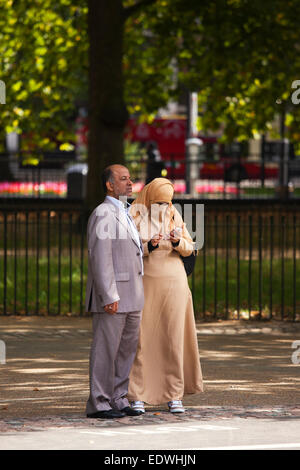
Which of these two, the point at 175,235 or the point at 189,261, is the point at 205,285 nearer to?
the point at 189,261

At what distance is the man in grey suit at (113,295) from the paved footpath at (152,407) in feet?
0.72

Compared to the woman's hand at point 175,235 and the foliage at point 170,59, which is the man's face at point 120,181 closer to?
the woman's hand at point 175,235

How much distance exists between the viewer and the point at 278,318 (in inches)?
541

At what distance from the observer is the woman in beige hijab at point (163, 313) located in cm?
807

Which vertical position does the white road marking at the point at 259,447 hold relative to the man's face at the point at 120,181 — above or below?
below

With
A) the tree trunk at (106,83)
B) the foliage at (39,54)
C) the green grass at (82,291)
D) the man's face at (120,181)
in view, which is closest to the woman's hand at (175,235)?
the man's face at (120,181)

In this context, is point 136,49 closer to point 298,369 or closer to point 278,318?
point 278,318

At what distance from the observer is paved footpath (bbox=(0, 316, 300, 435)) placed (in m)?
7.86

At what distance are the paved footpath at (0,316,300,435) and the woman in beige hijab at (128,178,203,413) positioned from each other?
199mm

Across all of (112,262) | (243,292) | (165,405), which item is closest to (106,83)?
(243,292)

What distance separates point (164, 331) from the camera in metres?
8.15

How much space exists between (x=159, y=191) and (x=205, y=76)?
15.1 m

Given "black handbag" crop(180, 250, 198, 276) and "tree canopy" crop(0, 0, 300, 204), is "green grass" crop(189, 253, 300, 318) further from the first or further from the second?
"black handbag" crop(180, 250, 198, 276)
